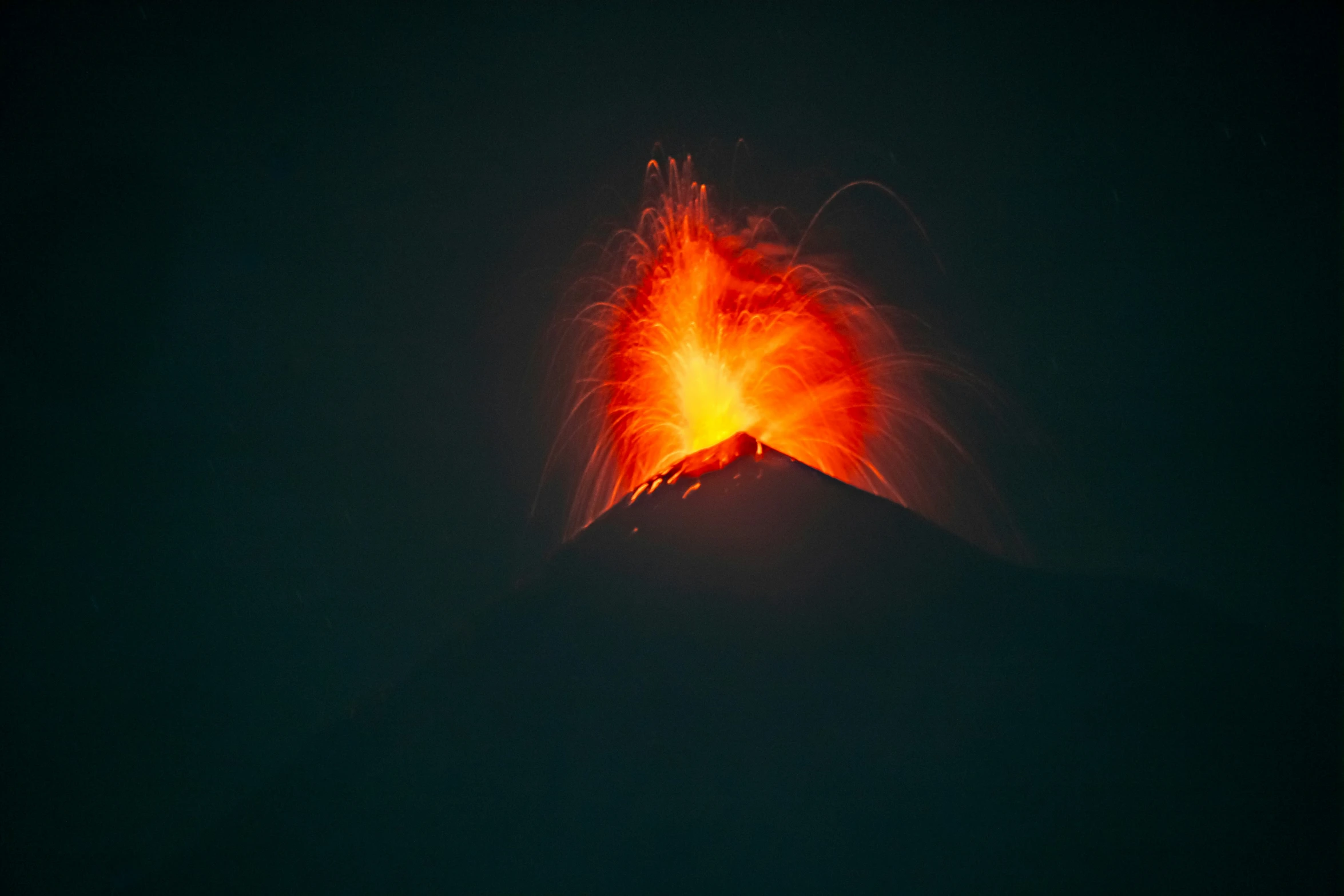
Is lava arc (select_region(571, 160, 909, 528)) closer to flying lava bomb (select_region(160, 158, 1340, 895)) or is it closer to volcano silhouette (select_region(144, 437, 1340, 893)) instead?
flying lava bomb (select_region(160, 158, 1340, 895))

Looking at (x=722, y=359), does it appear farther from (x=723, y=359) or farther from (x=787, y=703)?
(x=787, y=703)

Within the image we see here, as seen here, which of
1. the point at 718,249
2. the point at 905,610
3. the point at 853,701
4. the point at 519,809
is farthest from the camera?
the point at 718,249

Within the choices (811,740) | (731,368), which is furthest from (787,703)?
(731,368)

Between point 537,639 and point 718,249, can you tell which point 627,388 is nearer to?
point 718,249

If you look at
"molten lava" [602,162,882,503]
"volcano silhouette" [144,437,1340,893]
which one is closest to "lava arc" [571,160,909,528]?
"molten lava" [602,162,882,503]

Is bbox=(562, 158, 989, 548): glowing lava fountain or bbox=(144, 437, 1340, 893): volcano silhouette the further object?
bbox=(562, 158, 989, 548): glowing lava fountain

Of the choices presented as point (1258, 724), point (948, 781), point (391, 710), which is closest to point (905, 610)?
point (948, 781)
